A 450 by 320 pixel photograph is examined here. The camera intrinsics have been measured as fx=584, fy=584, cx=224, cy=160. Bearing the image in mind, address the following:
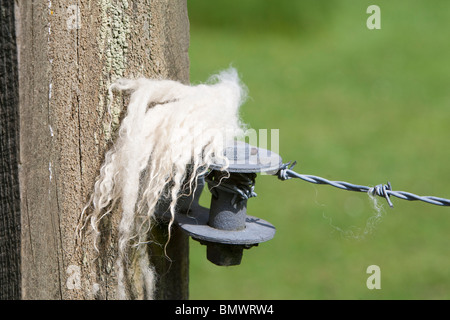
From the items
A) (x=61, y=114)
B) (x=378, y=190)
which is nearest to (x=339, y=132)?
(x=378, y=190)

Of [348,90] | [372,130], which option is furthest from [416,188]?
[348,90]

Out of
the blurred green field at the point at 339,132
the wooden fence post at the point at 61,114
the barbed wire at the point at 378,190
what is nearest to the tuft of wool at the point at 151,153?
the wooden fence post at the point at 61,114

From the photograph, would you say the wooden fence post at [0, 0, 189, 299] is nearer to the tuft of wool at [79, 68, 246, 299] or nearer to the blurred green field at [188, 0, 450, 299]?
the tuft of wool at [79, 68, 246, 299]

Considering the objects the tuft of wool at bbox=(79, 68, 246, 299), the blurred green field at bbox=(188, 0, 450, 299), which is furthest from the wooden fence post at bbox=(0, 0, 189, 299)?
the blurred green field at bbox=(188, 0, 450, 299)

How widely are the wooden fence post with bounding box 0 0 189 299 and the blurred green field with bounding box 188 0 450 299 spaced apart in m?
0.51

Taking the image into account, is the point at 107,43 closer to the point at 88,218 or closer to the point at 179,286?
the point at 88,218

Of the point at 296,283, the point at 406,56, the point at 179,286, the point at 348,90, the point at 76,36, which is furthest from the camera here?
the point at 406,56

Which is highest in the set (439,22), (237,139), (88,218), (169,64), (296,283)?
(439,22)

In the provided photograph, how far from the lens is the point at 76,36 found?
118 centimetres

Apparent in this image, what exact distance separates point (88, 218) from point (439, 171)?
162 inches

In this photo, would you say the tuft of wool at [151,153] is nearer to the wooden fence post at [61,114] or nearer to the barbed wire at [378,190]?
the wooden fence post at [61,114]

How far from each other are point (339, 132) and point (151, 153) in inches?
177

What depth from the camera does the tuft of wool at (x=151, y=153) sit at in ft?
4.01

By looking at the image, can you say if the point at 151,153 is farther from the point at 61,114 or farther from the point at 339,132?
the point at 339,132
